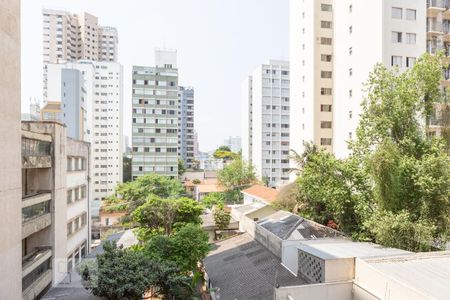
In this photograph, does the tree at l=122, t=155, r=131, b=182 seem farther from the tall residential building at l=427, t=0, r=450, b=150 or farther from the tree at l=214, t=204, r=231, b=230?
the tall residential building at l=427, t=0, r=450, b=150

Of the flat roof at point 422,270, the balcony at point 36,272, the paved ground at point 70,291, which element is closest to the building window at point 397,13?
the flat roof at point 422,270

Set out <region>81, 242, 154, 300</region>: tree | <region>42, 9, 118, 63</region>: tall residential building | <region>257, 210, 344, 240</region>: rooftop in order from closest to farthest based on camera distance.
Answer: <region>81, 242, 154, 300</region>: tree < <region>257, 210, 344, 240</region>: rooftop < <region>42, 9, 118, 63</region>: tall residential building

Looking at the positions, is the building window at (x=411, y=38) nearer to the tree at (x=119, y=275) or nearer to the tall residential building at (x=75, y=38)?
the tree at (x=119, y=275)

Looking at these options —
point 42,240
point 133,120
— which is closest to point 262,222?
point 42,240

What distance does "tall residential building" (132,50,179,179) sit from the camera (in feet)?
171

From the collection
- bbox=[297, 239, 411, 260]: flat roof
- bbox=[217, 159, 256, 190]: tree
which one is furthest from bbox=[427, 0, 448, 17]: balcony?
bbox=[217, 159, 256, 190]: tree

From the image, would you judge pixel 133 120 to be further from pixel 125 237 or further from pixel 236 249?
pixel 236 249

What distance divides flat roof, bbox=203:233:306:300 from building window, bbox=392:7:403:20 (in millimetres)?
18878

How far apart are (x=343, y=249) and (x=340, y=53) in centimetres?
1981

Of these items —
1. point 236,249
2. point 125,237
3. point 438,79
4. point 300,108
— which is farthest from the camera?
point 300,108

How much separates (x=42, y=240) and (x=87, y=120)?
46395mm

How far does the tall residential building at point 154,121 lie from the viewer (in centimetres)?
5212

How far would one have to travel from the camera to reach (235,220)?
88.4ft

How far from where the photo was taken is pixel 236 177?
1813 inches
